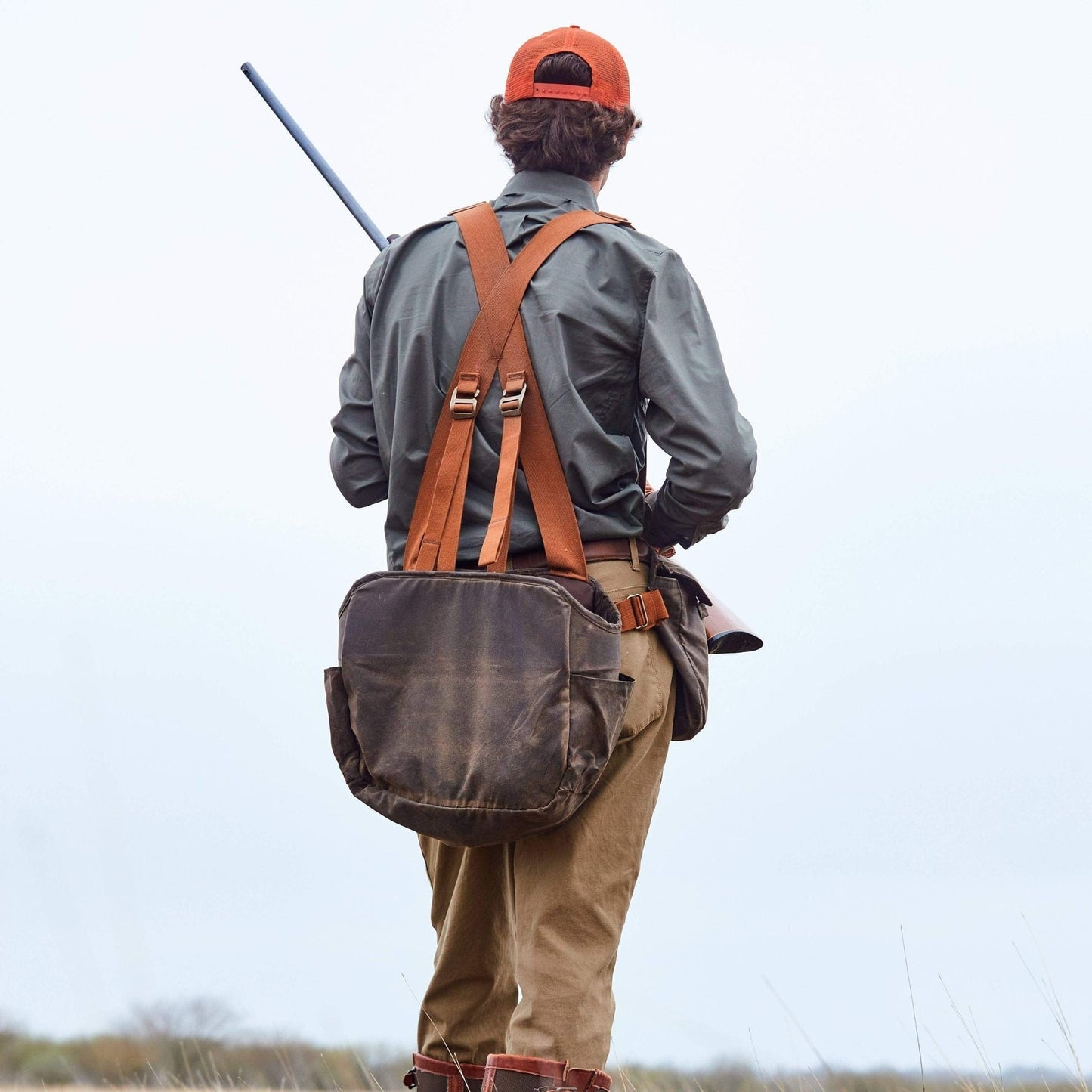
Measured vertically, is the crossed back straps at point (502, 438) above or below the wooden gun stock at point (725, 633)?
above

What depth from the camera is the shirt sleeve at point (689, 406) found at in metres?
3.04

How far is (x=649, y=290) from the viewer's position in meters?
3.11

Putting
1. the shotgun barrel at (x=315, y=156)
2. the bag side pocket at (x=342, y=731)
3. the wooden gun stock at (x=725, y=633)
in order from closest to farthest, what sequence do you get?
1. the bag side pocket at (x=342, y=731)
2. the wooden gun stock at (x=725, y=633)
3. the shotgun barrel at (x=315, y=156)

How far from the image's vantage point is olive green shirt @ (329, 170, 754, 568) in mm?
3059

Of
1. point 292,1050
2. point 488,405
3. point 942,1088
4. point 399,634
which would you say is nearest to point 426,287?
point 488,405

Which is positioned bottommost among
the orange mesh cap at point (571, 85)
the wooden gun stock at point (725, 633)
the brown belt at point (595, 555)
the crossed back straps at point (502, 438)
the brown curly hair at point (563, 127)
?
the wooden gun stock at point (725, 633)

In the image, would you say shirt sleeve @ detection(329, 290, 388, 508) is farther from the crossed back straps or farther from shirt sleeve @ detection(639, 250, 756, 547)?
shirt sleeve @ detection(639, 250, 756, 547)

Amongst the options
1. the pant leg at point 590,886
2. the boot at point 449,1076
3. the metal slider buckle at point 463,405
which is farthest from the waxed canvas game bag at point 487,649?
the boot at point 449,1076

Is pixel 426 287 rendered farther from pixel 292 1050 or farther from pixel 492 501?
pixel 292 1050

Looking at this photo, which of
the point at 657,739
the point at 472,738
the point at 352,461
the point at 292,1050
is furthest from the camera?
the point at 292,1050

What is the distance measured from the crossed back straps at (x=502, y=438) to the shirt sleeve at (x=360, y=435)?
31 cm

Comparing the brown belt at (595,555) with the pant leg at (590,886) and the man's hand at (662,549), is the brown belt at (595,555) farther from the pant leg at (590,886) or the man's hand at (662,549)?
the man's hand at (662,549)

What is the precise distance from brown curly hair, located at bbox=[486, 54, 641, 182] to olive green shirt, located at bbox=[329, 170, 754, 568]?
0.04 metres

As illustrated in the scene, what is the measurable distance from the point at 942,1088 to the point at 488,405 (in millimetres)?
2136
